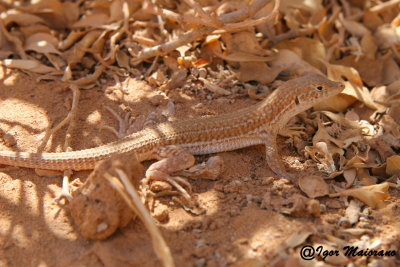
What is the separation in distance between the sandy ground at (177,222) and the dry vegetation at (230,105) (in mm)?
13

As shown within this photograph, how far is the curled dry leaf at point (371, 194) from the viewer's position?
10.7 feet

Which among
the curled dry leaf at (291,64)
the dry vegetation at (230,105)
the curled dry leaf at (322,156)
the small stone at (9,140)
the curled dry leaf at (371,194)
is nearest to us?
the dry vegetation at (230,105)

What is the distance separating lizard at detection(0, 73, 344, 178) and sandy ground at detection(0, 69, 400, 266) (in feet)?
0.49

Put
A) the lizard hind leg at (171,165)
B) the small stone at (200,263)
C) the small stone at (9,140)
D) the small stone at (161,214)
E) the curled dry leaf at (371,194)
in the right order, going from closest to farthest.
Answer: the small stone at (200,263) → the small stone at (161,214) → the curled dry leaf at (371,194) → the lizard hind leg at (171,165) → the small stone at (9,140)

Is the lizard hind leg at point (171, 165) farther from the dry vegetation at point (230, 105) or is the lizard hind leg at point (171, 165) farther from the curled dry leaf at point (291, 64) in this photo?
the curled dry leaf at point (291, 64)

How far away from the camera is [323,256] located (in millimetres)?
2732

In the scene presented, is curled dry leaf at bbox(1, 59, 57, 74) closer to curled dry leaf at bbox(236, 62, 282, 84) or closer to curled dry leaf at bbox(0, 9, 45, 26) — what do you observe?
curled dry leaf at bbox(0, 9, 45, 26)

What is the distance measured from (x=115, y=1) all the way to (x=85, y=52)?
2.91 ft

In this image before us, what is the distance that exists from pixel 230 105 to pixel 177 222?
1834 mm

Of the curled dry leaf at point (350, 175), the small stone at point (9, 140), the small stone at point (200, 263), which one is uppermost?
the curled dry leaf at point (350, 175)

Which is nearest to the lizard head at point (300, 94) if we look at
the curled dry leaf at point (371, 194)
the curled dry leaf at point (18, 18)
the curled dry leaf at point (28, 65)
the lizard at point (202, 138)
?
Result: the lizard at point (202, 138)

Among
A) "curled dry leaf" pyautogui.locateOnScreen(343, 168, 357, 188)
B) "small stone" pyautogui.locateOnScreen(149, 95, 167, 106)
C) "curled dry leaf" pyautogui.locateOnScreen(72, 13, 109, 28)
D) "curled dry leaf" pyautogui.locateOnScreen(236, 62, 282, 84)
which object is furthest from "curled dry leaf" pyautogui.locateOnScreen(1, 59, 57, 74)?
"curled dry leaf" pyautogui.locateOnScreen(343, 168, 357, 188)

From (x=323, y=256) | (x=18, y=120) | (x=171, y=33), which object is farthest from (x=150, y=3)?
→ (x=323, y=256)

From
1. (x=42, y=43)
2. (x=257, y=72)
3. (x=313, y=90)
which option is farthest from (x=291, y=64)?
(x=42, y=43)
